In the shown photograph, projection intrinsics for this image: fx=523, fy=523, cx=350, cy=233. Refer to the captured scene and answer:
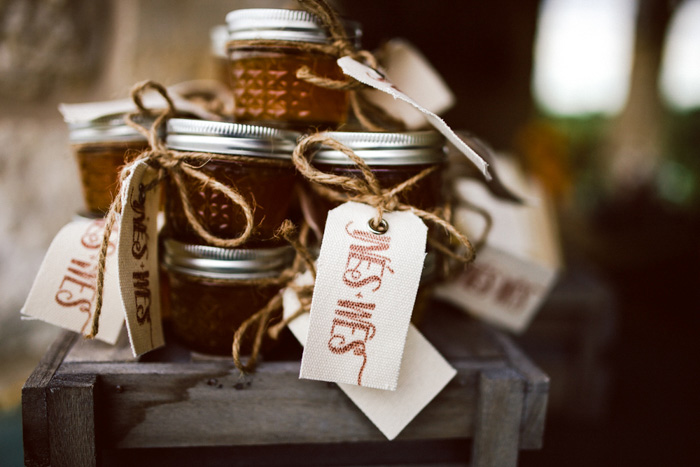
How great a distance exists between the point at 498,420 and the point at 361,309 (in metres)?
0.23

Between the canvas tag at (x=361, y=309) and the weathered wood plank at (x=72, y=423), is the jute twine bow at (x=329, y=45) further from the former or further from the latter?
the weathered wood plank at (x=72, y=423)

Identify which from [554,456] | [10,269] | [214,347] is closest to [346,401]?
[214,347]

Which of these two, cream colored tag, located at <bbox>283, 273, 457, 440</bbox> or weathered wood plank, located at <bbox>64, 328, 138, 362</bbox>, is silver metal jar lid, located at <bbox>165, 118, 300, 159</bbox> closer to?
cream colored tag, located at <bbox>283, 273, 457, 440</bbox>

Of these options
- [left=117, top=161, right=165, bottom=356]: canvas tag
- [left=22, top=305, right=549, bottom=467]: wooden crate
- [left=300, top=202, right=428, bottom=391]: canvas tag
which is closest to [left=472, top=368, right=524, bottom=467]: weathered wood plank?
[left=22, top=305, right=549, bottom=467]: wooden crate

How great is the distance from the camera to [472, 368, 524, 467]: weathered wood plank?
605 millimetres

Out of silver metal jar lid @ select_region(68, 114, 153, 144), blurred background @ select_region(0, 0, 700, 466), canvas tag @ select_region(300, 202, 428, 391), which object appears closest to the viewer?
canvas tag @ select_region(300, 202, 428, 391)

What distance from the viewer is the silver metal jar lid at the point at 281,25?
23.2 inches

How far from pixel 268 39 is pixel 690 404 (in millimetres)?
2197

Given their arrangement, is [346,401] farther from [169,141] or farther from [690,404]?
[690,404]

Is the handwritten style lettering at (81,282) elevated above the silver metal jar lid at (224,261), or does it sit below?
below

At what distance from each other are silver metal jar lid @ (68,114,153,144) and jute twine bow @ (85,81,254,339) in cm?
4

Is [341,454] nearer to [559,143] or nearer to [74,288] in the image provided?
[74,288]

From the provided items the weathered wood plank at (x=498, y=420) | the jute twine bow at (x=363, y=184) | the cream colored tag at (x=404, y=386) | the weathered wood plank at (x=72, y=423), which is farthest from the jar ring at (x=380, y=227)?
the weathered wood plank at (x=72, y=423)

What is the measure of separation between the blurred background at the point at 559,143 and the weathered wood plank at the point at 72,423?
0.45 metres
